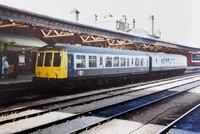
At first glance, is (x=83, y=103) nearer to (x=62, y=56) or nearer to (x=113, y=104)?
(x=113, y=104)

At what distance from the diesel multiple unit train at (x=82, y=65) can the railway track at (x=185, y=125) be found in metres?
→ 7.02

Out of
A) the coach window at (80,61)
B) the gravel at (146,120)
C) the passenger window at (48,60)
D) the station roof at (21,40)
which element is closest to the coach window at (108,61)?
the coach window at (80,61)

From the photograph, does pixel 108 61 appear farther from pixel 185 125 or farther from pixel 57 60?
pixel 185 125

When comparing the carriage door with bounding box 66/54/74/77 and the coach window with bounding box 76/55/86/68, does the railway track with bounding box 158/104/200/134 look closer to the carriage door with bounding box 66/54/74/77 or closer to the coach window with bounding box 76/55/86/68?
the carriage door with bounding box 66/54/74/77

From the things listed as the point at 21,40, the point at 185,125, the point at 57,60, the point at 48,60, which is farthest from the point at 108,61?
the point at 185,125

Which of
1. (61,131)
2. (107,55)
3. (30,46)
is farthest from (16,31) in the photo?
(61,131)

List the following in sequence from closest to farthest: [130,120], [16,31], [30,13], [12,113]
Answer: [130,120] < [12,113] < [30,13] < [16,31]

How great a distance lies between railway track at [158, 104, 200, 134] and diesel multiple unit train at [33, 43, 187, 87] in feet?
23.0

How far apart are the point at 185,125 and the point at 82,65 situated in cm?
827

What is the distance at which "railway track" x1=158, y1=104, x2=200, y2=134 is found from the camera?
8179mm

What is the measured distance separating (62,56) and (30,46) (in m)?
7.79

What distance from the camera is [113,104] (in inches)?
471

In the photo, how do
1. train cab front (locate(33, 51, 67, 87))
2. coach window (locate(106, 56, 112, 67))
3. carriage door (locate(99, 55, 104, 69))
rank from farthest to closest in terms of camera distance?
coach window (locate(106, 56, 112, 67))
carriage door (locate(99, 55, 104, 69))
train cab front (locate(33, 51, 67, 87))

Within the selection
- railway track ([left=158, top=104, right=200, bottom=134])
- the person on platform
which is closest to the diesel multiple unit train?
the person on platform
